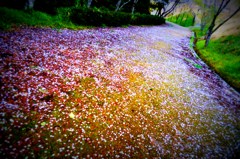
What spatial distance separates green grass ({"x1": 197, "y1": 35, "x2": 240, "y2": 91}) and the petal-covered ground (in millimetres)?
4124

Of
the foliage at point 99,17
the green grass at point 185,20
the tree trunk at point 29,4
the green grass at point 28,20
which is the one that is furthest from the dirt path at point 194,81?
the green grass at point 185,20

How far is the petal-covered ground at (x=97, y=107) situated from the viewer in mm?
4762

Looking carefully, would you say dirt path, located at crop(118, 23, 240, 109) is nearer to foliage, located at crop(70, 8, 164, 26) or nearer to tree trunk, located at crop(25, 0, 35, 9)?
foliage, located at crop(70, 8, 164, 26)

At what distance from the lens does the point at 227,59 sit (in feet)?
59.4

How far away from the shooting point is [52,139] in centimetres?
461

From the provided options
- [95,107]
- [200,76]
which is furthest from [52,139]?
[200,76]

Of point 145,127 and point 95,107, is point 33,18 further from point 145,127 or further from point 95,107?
point 145,127

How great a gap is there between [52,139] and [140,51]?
471 inches

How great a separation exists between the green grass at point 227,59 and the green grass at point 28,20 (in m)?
15.7

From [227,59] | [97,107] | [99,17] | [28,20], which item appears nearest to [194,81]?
[227,59]

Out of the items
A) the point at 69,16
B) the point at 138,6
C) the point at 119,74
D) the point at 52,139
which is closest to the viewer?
the point at 52,139

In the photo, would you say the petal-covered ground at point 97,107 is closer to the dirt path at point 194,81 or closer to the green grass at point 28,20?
the dirt path at point 194,81

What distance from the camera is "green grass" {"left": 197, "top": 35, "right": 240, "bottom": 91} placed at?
15007mm

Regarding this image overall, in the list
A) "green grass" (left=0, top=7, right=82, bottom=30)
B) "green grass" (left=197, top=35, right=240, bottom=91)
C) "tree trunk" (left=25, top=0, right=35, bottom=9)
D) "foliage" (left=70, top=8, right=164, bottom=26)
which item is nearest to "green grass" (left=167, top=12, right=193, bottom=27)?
"foliage" (left=70, top=8, right=164, bottom=26)
